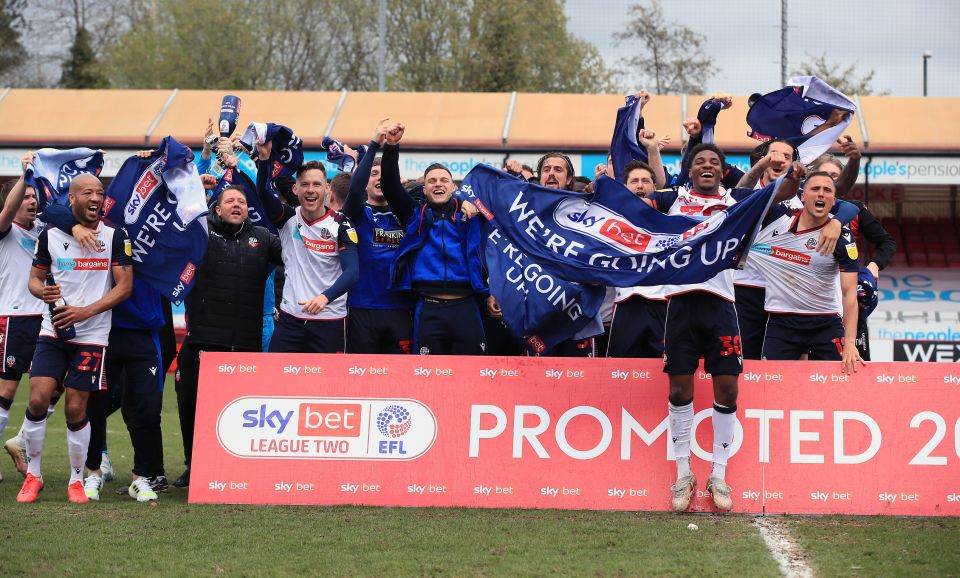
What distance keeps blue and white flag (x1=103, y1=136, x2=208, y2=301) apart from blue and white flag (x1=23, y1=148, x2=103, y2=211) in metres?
0.35

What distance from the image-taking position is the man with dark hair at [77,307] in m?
7.30

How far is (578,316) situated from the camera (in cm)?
781

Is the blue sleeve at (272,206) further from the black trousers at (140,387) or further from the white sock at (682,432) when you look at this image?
the white sock at (682,432)

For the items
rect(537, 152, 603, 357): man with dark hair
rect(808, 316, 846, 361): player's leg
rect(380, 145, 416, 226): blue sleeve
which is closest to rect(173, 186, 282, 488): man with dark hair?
rect(380, 145, 416, 226): blue sleeve

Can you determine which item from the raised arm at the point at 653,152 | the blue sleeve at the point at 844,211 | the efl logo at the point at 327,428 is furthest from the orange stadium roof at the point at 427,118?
the efl logo at the point at 327,428

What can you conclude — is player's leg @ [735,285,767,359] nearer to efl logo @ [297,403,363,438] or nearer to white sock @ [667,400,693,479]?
white sock @ [667,400,693,479]

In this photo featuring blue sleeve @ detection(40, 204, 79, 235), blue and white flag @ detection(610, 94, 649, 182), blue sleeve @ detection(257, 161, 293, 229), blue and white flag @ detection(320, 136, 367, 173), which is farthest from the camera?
blue and white flag @ detection(320, 136, 367, 173)

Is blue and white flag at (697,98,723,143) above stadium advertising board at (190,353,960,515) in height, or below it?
above

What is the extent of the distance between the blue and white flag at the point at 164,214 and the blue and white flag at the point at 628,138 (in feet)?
10.0

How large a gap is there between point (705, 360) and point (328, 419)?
2.38m

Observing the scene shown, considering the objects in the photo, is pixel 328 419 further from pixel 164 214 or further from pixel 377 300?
pixel 164 214

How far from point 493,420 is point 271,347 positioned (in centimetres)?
170

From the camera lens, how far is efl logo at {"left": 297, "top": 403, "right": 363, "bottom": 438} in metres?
7.18

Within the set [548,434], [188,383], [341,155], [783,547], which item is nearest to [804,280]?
[548,434]
